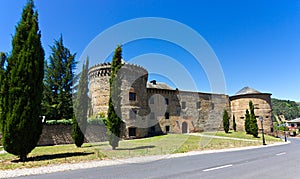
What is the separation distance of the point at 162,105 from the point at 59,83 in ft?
50.1

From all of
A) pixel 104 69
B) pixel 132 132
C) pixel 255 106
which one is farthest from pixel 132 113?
pixel 255 106

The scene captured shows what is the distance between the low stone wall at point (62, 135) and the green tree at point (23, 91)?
854 cm

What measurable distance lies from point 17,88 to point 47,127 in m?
9.46

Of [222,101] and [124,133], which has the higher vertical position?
[222,101]

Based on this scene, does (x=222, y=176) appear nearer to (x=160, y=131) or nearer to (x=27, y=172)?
(x=27, y=172)

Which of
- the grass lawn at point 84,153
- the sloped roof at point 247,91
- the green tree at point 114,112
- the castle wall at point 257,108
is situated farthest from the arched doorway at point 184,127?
the green tree at point 114,112

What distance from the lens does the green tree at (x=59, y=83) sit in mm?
25703

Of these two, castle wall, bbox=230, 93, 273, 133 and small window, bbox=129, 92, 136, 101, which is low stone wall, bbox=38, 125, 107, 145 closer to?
small window, bbox=129, 92, 136, 101

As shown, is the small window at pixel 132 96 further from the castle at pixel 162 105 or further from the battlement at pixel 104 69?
the battlement at pixel 104 69

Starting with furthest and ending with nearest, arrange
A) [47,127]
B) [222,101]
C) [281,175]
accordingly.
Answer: [222,101] → [47,127] → [281,175]

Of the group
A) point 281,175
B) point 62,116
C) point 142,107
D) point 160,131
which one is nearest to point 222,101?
point 160,131

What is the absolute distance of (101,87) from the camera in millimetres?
24000

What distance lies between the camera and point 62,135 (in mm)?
18562

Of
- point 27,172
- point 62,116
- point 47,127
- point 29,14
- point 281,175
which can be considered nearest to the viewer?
point 281,175
